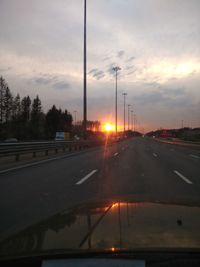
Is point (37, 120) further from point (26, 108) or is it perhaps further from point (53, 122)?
point (53, 122)

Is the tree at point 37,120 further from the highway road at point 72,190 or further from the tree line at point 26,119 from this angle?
the highway road at point 72,190

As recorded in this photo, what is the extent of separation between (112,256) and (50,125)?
132 metres

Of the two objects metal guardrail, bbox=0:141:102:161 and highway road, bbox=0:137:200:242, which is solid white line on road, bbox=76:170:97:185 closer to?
highway road, bbox=0:137:200:242

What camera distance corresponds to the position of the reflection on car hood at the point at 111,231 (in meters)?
3.63

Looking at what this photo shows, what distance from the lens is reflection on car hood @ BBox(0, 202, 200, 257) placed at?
3.63 meters

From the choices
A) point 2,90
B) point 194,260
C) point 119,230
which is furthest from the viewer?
point 2,90

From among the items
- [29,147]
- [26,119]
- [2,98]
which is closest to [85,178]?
[29,147]

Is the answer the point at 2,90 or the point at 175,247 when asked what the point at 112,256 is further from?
the point at 2,90

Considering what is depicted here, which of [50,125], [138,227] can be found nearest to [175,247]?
[138,227]

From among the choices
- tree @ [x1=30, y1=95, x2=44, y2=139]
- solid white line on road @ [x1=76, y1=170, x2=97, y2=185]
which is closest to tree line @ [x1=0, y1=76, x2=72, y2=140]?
tree @ [x1=30, y1=95, x2=44, y2=139]

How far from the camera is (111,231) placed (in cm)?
422

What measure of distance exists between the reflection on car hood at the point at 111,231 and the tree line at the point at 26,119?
83336mm

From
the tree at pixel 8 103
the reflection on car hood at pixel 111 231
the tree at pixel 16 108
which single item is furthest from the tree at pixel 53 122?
the reflection on car hood at pixel 111 231

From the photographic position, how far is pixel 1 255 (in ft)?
11.3
